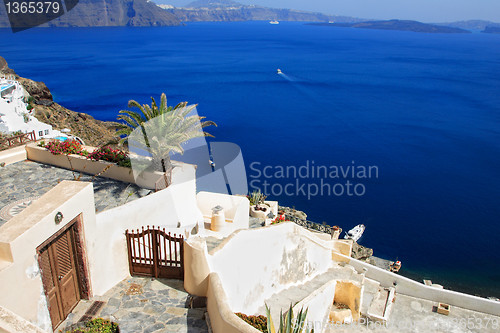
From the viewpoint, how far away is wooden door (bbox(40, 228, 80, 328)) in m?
6.64

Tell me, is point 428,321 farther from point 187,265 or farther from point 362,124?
point 362,124

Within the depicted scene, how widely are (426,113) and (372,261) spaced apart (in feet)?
170

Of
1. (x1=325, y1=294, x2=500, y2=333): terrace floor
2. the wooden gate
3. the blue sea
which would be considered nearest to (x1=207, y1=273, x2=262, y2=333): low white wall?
the wooden gate

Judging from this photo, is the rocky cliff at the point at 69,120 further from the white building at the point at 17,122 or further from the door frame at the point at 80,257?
the door frame at the point at 80,257

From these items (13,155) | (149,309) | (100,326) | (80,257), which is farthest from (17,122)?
(100,326)

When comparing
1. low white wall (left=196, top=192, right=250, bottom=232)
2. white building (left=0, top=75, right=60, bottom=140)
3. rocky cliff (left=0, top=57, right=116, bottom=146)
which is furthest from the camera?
rocky cliff (left=0, top=57, right=116, bottom=146)

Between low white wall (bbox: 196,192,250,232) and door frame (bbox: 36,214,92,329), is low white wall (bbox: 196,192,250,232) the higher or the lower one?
the lower one

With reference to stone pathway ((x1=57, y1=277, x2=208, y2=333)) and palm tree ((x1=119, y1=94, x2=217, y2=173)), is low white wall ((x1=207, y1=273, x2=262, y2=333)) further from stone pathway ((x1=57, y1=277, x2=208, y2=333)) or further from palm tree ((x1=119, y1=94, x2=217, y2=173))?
palm tree ((x1=119, y1=94, x2=217, y2=173))

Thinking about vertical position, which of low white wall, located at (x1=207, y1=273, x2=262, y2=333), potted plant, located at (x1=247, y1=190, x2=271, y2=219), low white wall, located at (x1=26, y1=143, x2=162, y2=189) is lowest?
potted plant, located at (x1=247, y1=190, x2=271, y2=219)

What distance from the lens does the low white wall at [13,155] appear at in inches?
492

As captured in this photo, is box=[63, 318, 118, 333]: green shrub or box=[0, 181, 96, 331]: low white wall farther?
box=[63, 318, 118, 333]: green shrub

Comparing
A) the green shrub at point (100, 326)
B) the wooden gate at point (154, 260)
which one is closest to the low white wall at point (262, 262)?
the wooden gate at point (154, 260)

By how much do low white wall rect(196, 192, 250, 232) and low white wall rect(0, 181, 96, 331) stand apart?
7.22 m

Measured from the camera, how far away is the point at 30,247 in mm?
6016
